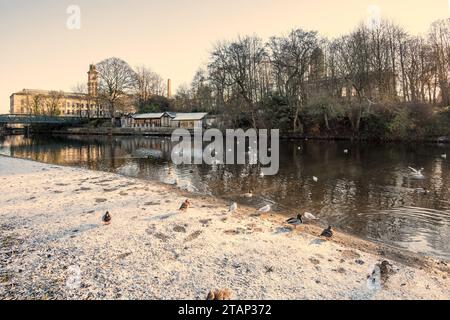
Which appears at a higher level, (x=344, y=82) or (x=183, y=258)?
(x=344, y=82)

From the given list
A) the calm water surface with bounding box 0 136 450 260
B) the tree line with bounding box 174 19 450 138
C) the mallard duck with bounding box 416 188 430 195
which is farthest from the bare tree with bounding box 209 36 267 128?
the mallard duck with bounding box 416 188 430 195

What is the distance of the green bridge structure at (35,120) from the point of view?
75438mm

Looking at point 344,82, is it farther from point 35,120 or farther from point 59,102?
point 59,102

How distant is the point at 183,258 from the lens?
7.20 metres

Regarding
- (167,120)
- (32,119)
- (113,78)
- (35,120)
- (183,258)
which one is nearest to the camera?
(183,258)

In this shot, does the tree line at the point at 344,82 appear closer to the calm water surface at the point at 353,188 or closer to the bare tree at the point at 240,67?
the bare tree at the point at 240,67

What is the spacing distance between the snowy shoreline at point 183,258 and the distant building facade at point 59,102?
7198 cm

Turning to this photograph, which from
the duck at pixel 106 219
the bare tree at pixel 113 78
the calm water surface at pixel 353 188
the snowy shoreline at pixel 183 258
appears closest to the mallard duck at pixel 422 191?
the calm water surface at pixel 353 188

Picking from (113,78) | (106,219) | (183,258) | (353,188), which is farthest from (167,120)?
(183,258)

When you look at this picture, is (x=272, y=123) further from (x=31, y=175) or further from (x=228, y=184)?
(x=31, y=175)

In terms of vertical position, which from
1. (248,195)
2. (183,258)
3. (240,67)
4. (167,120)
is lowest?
(183,258)

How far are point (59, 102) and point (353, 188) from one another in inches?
4125

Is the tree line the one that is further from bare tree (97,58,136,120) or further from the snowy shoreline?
the snowy shoreline

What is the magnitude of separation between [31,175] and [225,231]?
580 inches
